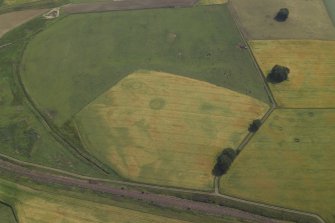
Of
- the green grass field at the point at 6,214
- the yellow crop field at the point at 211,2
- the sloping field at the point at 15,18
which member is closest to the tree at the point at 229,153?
the green grass field at the point at 6,214

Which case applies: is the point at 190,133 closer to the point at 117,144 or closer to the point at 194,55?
the point at 117,144

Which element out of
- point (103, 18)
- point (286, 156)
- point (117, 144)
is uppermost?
point (103, 18)

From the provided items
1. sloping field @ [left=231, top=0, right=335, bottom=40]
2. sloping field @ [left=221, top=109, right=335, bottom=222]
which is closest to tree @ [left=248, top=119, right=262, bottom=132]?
sloping field @ [left=221, top=109, right=335, bottom=222]

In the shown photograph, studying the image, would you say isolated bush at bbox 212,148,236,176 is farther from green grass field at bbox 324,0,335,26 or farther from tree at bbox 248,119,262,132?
green grass field at bbox 324,0,335,26

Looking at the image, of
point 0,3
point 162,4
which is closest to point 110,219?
point 162,4

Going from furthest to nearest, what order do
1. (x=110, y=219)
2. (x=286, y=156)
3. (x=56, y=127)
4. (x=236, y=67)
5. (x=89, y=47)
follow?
(x=89, y=47), (x=236, y=67), (x=56, y=127), (x=286, y=156), (x=110, y=219)

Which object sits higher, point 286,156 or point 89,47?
point 89,47

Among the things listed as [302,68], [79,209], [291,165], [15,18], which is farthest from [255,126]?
[15,18]
